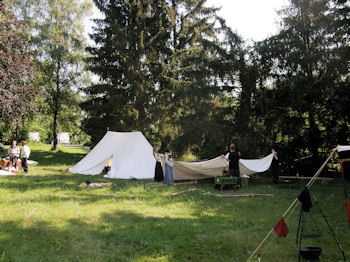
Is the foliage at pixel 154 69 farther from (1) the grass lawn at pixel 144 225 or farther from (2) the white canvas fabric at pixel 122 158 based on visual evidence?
(1) the grass lawn at pixel 144 225

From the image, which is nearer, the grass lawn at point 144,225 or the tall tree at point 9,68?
the grass lawn at point 144,225

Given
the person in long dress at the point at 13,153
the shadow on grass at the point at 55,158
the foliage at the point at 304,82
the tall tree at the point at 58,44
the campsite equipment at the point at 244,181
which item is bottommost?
the campsite equipment at the point at 244,181

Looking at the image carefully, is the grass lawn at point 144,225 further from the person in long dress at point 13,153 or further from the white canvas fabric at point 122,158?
the person in long dress at point 13,153

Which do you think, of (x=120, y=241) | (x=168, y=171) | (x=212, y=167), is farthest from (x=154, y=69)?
(x=120, y=241)

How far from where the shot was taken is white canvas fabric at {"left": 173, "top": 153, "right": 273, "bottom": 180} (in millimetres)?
9758

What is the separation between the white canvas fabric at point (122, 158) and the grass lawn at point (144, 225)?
326 cm

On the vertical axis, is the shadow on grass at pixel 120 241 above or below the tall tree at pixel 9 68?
below

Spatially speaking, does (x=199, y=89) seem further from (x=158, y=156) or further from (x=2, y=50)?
(x=2, y=50)

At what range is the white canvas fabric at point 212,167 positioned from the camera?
9.76 meters

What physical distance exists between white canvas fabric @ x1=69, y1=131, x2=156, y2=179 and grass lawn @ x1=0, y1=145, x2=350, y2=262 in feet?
10.7

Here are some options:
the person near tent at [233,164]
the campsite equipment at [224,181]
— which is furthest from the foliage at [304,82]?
the campsite equipment at [224,181]

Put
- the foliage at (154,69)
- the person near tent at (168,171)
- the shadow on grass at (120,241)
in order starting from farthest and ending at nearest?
the foliage at (154,69) < the person near tent at (168,171) < the shadow on grass at (120,241)

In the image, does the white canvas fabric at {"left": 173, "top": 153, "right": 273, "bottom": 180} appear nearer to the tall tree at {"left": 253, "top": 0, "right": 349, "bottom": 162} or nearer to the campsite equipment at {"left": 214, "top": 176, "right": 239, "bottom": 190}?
the campsite equipment at {"left": 214, "top": 176, "right": 239, "bottom": 190}

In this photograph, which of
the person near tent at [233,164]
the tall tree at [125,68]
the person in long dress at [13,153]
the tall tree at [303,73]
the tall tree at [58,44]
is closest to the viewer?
the person near tent at [233,164]
